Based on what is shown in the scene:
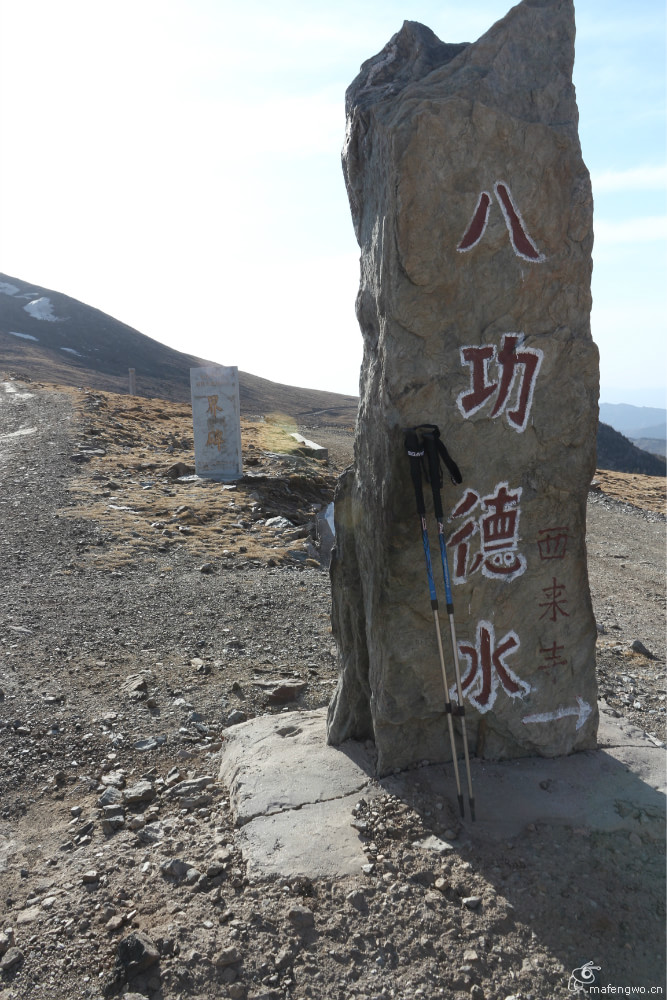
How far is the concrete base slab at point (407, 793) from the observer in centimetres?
374

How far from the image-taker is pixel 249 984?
10.3 ft

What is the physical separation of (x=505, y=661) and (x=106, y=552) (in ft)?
22.6

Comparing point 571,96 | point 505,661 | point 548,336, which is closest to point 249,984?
point 505,661

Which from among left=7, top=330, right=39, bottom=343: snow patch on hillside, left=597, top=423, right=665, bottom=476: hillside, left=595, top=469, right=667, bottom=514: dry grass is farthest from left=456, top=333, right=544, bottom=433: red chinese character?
left=7, top=330, right=39, bottom=343: snow patch on hillside

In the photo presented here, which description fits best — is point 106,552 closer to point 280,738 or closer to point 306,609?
point 306,609

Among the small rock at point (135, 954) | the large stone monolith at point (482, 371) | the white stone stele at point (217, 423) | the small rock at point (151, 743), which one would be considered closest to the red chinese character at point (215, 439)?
the white stone stele at point (217, 423)

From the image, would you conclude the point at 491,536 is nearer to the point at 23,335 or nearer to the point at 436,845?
the point at 436,845

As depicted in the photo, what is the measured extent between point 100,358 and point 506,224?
68.4 m

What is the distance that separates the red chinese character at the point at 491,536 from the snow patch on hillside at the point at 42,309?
79978mm

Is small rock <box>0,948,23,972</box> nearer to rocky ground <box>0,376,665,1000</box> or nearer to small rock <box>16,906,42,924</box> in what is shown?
rocky ground <box>0,376,665,1000</box>

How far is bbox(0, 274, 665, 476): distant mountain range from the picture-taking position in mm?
48500

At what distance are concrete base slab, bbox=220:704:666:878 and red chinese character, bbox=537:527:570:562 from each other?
1219 mm

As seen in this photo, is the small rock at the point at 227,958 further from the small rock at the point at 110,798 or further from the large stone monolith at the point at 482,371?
the small rock at the point at 110,798

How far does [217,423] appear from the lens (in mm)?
14570
